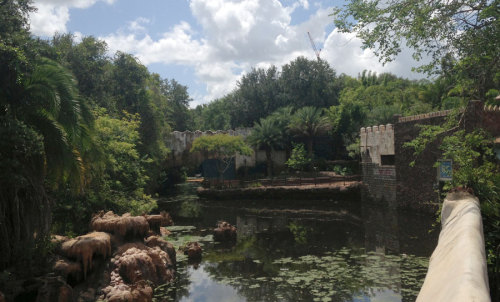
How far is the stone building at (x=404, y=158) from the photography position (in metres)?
15.9

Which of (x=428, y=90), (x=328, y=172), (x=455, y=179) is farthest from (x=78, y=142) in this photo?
(x=428, y=90)

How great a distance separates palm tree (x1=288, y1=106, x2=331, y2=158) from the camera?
33531mm

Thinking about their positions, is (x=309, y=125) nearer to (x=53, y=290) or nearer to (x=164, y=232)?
(x=164, y=232)

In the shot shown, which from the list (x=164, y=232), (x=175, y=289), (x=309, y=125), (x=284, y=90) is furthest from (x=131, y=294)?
(x=284, y=90)

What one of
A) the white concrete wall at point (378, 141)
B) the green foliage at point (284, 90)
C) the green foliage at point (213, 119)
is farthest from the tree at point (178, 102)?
the white concrete wall at point (378, 141)

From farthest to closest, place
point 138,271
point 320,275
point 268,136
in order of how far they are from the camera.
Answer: point 268,136
point 320,275
point 138,271

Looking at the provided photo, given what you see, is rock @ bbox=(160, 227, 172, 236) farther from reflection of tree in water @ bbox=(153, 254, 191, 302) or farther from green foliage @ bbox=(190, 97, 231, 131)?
green foliage @ bbox=(190, 97, 231, 131)

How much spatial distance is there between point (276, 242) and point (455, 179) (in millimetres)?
10573

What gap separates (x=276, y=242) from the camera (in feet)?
50.5

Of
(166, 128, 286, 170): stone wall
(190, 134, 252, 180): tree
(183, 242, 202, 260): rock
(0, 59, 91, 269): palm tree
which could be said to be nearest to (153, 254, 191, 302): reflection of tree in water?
(183, 242, 202, 260): rock

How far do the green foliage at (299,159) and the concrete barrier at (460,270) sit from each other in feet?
96.0

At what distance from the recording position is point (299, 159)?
32844 millimetres

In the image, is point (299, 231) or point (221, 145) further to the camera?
point (221, 145)

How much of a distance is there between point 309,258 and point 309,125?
22.1m
